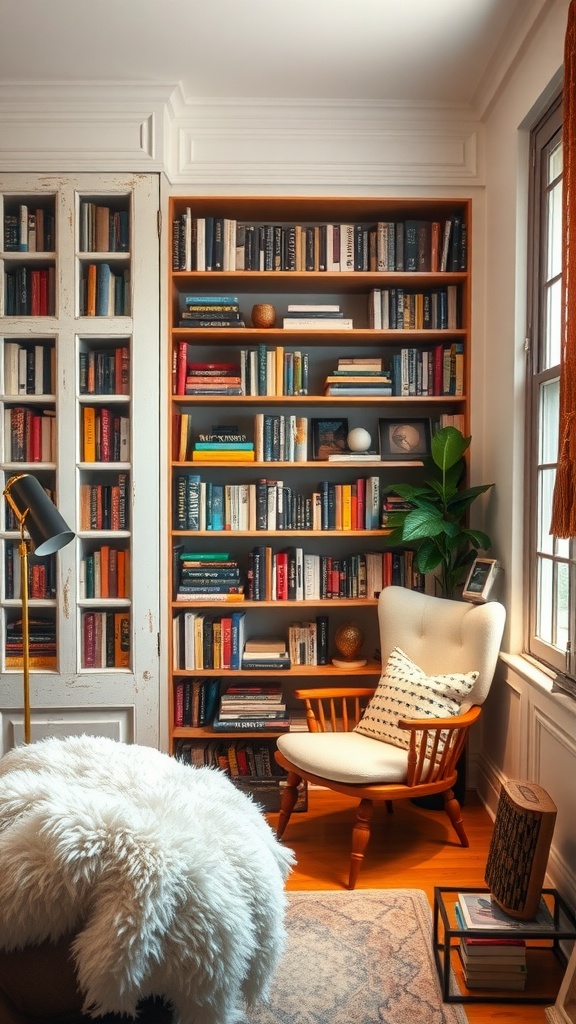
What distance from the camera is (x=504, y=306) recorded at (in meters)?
3.02

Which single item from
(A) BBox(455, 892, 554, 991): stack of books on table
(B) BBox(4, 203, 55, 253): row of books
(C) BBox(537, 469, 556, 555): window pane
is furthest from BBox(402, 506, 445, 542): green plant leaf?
(B) BBox(4, 203, 55, 253): row of books

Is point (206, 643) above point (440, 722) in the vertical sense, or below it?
above

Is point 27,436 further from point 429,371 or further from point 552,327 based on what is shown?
point 552,327

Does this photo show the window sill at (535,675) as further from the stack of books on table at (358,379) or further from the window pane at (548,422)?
the stack of books on table at (358,379)

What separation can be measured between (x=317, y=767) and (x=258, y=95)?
2.73 m

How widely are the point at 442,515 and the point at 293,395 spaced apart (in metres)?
0.83

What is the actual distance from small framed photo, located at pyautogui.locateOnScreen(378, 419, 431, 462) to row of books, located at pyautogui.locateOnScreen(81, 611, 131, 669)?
4.48 ft

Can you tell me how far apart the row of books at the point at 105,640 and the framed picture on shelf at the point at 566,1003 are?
1.98 m

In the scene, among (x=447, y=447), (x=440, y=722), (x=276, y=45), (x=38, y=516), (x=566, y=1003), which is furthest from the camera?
(x=447, y=447)

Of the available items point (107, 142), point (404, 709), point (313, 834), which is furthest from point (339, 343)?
point (313, 834)

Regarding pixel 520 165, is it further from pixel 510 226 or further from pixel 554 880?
pixel 554 880

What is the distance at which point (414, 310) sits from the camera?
11.1 ft

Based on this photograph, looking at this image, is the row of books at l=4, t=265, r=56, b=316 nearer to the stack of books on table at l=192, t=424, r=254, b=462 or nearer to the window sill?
the stack of books on table at l=192, t=424, r=254, b=462

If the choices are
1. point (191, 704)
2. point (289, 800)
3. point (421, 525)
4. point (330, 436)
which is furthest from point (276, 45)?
point (289, 800)
